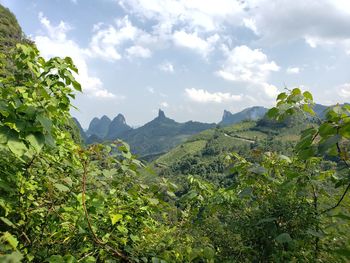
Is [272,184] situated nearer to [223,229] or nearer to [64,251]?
[223,229]

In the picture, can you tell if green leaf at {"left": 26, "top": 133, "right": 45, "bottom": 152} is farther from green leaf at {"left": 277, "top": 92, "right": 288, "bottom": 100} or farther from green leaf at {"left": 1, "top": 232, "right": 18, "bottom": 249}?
green leaf at {"left": 277, "top": 92, "right": 288, "bottom": 100}

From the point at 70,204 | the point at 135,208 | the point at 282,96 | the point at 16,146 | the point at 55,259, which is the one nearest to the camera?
the point at 16,146

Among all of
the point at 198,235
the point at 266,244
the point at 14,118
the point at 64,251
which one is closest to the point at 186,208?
the point at 198,235

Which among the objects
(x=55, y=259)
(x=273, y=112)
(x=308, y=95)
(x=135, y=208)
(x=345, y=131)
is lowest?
(x=55, y=259)

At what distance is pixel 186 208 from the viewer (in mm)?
5457

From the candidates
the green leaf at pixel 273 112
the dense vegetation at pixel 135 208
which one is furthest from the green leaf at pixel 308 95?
the green leaf at pixel 273 112

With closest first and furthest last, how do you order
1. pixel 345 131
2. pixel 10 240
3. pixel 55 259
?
pixel 10 240
pixel 345 131
pixel 55 259

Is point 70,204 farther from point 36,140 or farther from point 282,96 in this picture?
point 282,96

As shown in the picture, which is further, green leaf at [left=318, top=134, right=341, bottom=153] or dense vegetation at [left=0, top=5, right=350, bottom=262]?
dense vegetation at [left=0, top=5, right=350, bottom=262]

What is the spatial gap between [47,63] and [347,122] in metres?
3.52

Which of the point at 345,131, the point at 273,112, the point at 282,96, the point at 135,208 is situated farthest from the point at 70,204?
the point at 345,131

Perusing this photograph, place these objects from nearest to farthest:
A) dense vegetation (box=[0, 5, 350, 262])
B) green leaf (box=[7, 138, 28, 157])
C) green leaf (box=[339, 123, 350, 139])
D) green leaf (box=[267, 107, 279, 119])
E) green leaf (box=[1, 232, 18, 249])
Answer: green leaf (box=[1, 232, 18, 249]) < green leaf (box=[339, 123, 350, 139]) < green leaf (box=[7, 138, 28, 157]) < dense vegetation (box=[0, 5, 350, 262]) < green leaf (box=[267, 107, 279, 119])

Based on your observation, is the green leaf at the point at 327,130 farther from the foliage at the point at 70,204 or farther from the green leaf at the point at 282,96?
the foliage at the point at 70,204

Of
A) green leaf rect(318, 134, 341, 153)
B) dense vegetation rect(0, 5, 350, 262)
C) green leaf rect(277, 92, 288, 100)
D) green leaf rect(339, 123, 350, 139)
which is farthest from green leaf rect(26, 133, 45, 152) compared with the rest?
green leaf rect(277, 92, 288, 100)
